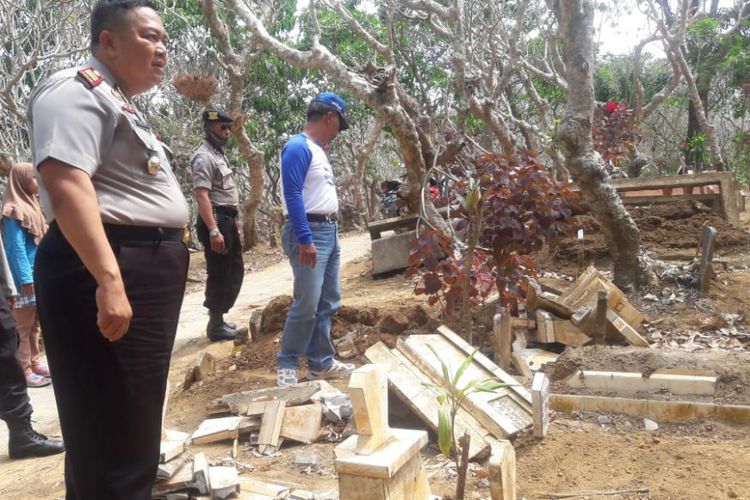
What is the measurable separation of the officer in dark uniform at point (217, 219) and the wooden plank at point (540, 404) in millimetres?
3430

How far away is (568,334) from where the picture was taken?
481 centimetres

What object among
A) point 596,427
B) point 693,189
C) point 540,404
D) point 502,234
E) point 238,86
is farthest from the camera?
point 238,86

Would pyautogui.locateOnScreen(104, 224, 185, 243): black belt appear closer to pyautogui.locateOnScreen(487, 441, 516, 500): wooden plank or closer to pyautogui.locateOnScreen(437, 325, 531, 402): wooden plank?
pyautogui.locateOnScreen(487, 441, 516, 500): wooden plank

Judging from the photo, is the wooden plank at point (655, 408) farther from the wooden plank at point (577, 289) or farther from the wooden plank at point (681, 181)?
the wooden plank at point (681, 181)

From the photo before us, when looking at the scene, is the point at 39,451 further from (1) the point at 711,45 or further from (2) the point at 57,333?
(1) the point at 711,45

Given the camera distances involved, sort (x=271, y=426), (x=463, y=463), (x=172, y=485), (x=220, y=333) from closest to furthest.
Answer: (x=463, y=463) < (x=172, y=485) < (x=271, y=426) < (x=220, y=333)

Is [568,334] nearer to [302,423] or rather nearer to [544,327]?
[544,327]

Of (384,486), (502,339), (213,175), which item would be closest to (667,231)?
(502,339)

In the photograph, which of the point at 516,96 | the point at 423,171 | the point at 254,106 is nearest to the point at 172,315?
the point at 423,171

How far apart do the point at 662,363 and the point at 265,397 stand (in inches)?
89.7

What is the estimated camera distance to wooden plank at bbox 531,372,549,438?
3.14 m

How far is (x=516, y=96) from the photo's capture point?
18531 millimetres

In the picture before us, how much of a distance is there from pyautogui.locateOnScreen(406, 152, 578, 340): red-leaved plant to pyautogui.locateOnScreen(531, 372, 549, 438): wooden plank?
137 cm

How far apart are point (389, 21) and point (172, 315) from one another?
360 inches
